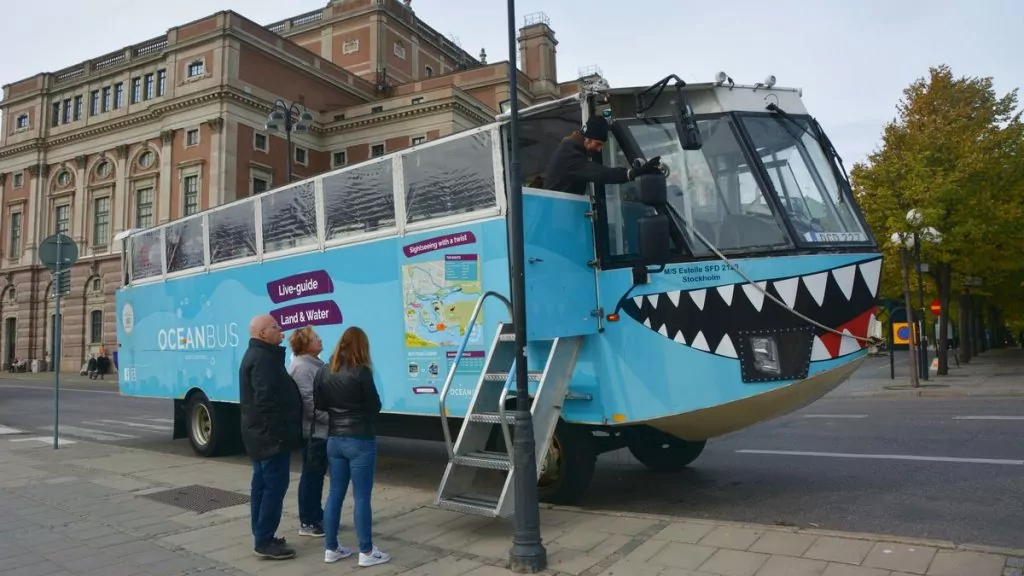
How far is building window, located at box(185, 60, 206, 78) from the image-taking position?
45062mm

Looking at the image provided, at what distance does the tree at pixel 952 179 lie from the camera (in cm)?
2334

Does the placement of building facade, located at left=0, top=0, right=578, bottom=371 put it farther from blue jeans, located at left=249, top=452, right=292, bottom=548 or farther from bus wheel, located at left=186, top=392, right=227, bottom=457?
blue jeans, located at left=249, top=452, right=292, bottom=548

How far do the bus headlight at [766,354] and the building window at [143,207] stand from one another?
49.7 meters

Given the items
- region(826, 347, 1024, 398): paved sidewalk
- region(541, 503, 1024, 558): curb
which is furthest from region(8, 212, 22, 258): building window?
region(541, 503, 1024, 558): curb

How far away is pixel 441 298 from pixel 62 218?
188 feet

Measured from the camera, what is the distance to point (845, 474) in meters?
7.80

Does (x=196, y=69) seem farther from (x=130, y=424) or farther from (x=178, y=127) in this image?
(x=130, y=424)

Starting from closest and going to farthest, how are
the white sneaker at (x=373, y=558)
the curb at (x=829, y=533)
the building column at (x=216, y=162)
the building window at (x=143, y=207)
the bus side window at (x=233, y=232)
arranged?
the curb at (x=829, y=533) < the white sneaker at (x=373, y=558) < the bus side window at (x=233, y=232) < the building column at (x=216, y=162) < the building window at (x=143, y=207)

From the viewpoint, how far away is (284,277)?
8.76m

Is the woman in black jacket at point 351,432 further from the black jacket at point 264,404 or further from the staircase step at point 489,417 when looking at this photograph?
the staircase step at point 489,417

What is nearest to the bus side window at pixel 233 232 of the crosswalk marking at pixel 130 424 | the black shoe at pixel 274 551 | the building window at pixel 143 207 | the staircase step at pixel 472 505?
the black shoe at pixel 274 551

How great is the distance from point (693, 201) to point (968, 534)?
3.32m

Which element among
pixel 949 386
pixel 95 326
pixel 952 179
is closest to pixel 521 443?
pixel 949 386

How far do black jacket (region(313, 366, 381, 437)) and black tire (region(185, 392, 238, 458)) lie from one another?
18.8ft
